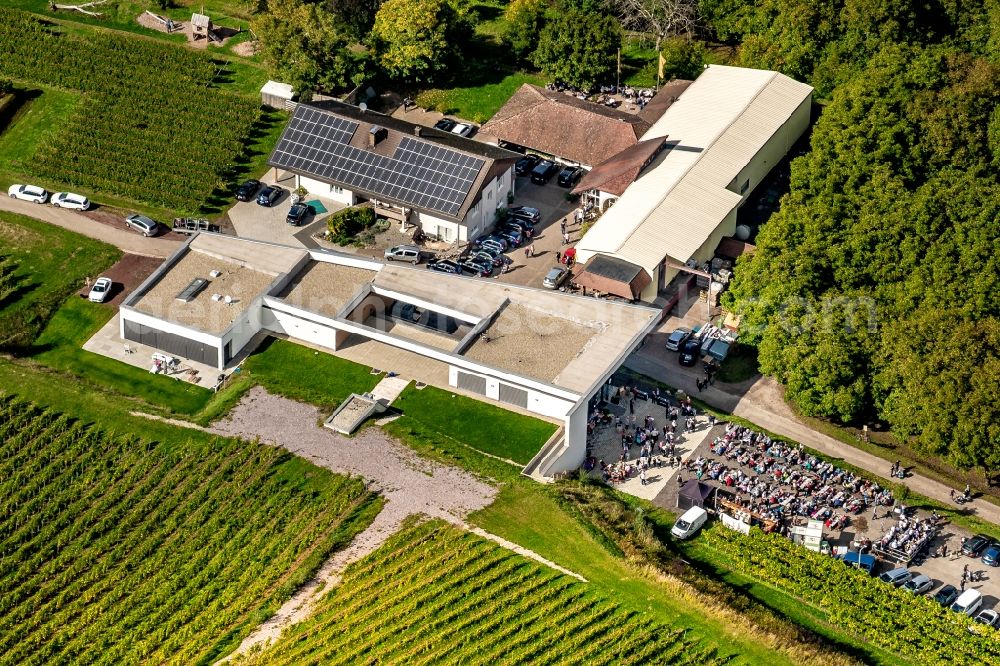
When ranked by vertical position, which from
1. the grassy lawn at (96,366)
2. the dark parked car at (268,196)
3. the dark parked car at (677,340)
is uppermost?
the dark parked car at (268,196)

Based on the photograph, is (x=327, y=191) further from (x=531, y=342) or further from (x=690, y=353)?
(x=690, y=353)

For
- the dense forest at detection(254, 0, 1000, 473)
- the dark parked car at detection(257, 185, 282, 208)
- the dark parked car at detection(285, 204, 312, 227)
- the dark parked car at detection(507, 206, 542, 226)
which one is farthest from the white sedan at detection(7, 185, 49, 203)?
the dark parked car at detection(507, 206, 542, 226)

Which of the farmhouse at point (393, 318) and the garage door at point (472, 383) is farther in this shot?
the garage door at point (472, 383)

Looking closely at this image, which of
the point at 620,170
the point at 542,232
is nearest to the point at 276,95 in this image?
the point at 542,232

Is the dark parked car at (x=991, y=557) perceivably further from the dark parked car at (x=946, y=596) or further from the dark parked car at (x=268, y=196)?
the dark parked car at (x=268, y=196)

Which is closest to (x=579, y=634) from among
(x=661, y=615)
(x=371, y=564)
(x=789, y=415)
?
(x=661, y=615)

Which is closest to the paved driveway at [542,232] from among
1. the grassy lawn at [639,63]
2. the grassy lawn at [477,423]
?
the grassy lawn at [477,423]
